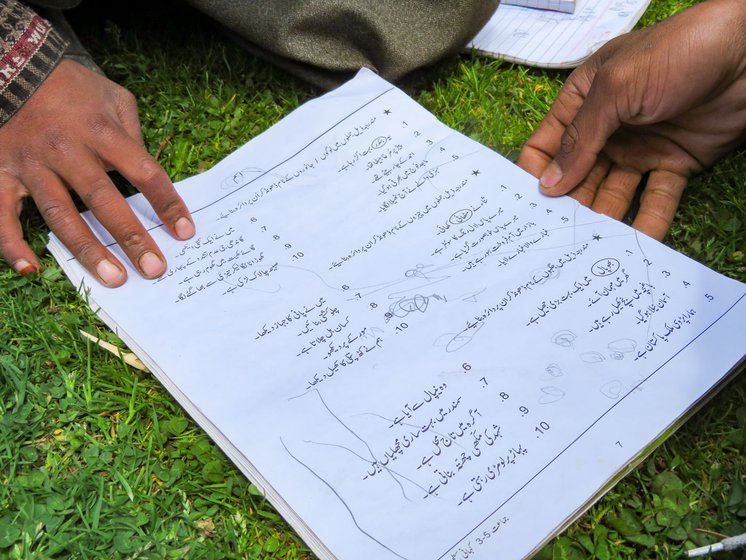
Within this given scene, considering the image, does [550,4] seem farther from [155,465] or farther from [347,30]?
[155,465]

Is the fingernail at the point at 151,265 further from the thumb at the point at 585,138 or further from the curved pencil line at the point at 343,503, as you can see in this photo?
the thumb at the point at 585,138

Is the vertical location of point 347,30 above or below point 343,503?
above

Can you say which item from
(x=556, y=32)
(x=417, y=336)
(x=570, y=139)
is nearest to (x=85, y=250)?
(x=417, y=336)

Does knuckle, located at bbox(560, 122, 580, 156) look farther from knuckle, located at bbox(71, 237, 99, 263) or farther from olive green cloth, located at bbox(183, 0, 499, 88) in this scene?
knuckle, located at bbox(71, 237, 99, 263)

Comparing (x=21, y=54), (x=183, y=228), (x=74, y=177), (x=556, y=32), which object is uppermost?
(x=21, y=54)

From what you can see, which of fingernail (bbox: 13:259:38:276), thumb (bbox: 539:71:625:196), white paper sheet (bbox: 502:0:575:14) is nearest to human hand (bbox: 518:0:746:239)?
thumb (bbox: 539:71:625:196)

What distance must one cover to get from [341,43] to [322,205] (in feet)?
1.31

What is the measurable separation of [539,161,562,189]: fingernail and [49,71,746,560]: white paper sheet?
2cm

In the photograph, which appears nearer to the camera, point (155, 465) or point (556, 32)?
point (155, 465)

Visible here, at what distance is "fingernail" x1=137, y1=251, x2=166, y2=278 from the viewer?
3.54ft

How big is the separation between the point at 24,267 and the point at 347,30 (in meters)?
0.72

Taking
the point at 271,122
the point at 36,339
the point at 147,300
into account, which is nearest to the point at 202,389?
the point at 147,300

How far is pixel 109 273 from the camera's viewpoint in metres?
1.07

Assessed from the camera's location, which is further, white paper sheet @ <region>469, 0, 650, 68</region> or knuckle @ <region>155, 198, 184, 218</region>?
white paper sheet @ <region>469, 0, 650, 68</region>
